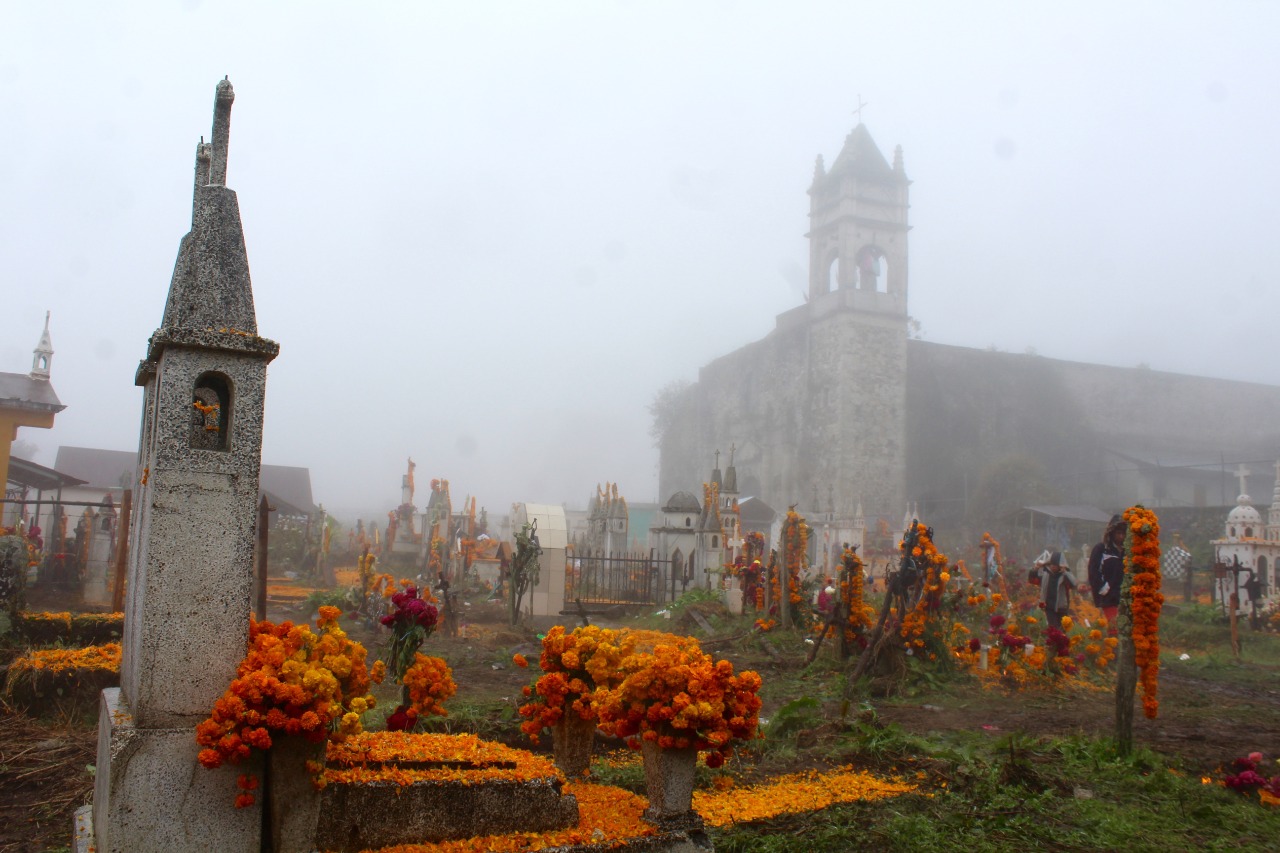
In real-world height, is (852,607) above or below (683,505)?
below

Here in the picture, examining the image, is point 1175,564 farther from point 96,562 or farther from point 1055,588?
point 96,562

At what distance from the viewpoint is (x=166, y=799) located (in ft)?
12.0

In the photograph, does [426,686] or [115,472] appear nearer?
[426,686]

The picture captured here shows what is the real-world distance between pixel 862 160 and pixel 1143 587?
4181cm

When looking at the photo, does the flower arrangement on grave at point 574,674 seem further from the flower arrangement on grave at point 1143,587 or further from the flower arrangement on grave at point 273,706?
the flower arrangement on grave at point 1143,587

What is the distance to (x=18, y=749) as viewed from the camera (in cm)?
632

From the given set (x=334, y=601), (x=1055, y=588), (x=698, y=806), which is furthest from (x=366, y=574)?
(x=698, y=806)

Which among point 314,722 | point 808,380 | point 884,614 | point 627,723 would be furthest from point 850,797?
point 808,380

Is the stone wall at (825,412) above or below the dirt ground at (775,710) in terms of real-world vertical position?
above

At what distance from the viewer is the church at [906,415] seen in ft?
137

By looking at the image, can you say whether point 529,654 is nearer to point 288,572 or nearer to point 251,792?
point 251,792

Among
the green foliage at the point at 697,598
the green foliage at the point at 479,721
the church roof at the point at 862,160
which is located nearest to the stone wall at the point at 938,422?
the church roof at the point at 862,160

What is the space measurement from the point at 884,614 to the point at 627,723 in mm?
6272

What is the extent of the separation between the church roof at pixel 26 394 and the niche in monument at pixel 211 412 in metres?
15.7
